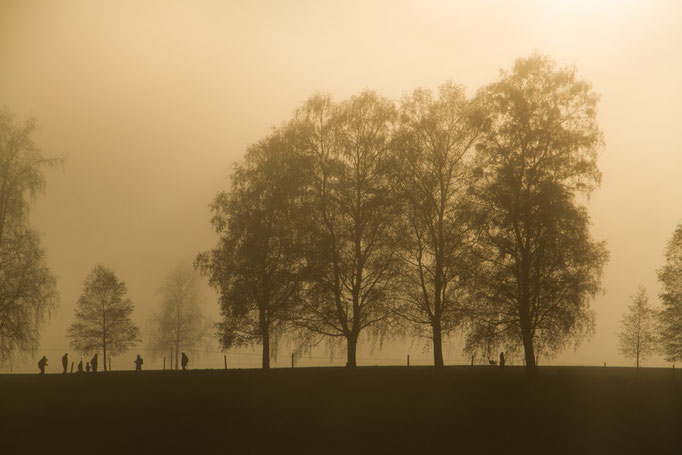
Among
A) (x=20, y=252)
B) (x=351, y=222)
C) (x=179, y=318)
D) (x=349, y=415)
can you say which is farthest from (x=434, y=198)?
(x=179, y=318)

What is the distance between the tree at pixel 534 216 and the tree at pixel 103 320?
43.3 metres

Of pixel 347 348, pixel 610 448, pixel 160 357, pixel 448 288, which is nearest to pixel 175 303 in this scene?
pixel 160 357

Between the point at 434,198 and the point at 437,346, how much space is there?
9224 mm

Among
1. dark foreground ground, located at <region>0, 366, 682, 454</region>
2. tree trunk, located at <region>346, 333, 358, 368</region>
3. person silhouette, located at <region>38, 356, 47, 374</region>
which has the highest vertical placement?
tree trunk, located at <region>346, 333, 358, 368</region>

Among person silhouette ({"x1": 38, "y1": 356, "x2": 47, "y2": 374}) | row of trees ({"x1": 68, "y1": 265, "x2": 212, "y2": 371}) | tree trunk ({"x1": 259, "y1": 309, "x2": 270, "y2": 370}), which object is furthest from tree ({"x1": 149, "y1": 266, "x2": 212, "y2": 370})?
tree trunk ({"x1": 259, "y1": 309, "x2": 270, "y2": 370})

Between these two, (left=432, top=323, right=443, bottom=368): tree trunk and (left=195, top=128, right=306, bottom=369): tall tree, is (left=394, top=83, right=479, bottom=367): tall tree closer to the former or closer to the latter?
(left=432, top=323, right=443, bottom=368): tree trunk

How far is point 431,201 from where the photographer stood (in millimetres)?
39812

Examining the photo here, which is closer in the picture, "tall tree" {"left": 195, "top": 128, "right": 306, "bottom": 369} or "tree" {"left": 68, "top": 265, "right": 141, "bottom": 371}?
"tall tree" {"left": 195, "top": 128, "right": 306, "bottom": 369}

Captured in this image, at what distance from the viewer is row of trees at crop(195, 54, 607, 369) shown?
3641 centimetres

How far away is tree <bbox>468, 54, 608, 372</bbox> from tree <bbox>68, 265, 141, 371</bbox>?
43349 millimetres

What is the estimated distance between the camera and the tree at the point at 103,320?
2621 inches

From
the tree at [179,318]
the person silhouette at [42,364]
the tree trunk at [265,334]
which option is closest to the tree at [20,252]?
the person silhouette at [42,364]

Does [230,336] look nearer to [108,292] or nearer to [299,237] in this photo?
[299,237]

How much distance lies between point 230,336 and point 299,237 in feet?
27.9
